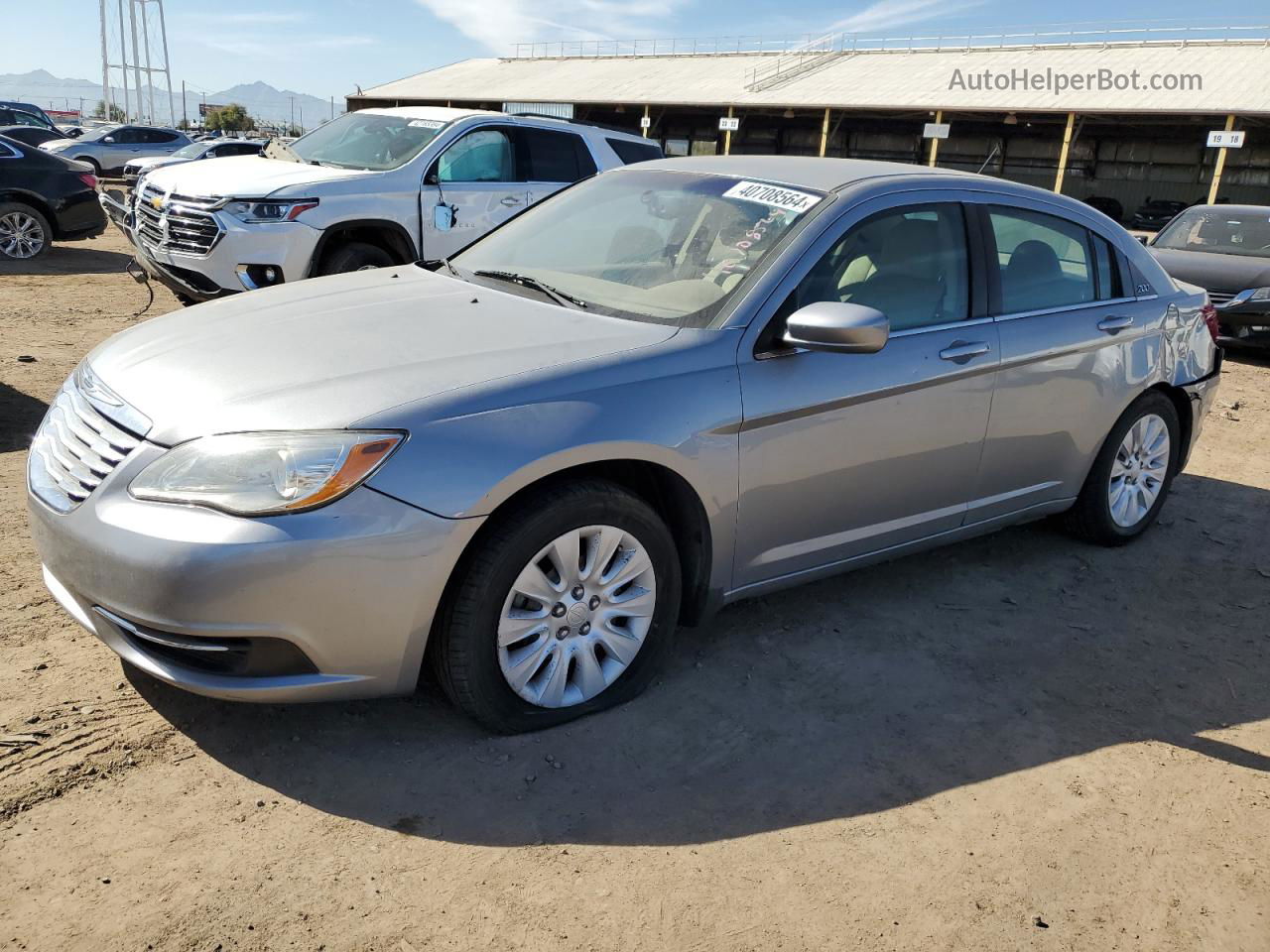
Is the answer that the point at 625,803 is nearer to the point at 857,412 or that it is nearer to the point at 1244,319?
the point at 857,412

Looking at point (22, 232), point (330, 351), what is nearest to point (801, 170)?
point (330, 351)

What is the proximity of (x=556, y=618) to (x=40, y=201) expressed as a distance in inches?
463

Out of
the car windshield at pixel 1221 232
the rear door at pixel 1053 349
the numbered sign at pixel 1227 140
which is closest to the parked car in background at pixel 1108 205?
the numbered sign at pixel 1227 140

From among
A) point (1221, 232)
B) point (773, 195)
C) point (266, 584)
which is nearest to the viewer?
point (266, 584)

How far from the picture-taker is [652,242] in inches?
155

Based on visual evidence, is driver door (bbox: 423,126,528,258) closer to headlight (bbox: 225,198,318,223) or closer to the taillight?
headlight (bbox: 225,198,318,223)

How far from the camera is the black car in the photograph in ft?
38.7

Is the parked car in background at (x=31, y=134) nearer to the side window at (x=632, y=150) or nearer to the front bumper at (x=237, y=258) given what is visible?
the side window at (x=632, y=150)

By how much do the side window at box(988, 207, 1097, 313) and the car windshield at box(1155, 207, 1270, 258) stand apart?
7580 mm

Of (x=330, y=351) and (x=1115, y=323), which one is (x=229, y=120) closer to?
(x=1115, y=323)

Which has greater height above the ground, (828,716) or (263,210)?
(263,210)

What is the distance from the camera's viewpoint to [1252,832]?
3002 millimetres

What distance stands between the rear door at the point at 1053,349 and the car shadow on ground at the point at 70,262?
10.8m

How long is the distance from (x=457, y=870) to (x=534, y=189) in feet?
23.9
